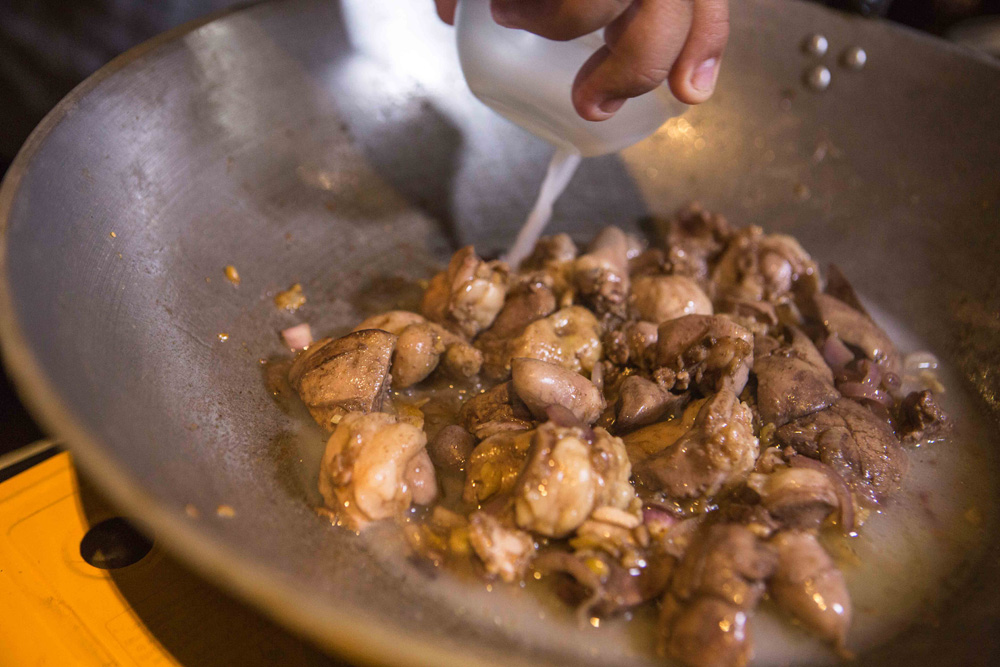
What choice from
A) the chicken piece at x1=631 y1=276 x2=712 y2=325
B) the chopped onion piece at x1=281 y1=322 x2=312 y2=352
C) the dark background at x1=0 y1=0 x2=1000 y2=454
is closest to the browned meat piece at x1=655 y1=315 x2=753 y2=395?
the chicken piece at x1=631 y1=276 x2=712 y2=325

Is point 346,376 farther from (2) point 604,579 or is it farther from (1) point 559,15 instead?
(1) point 559,15

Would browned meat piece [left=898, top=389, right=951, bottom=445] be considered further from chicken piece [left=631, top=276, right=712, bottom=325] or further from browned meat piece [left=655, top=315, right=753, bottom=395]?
chicken piece [left=631, top=276, right=712, bottom=325]

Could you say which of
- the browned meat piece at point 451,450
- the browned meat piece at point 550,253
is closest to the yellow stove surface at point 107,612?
the browned meat piece at point 451,450

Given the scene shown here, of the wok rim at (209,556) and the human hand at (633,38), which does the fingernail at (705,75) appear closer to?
the human hand at (633,38)

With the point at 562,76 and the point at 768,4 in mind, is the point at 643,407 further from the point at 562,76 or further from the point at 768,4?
the point at 768,4

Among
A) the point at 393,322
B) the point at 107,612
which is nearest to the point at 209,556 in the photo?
the point at 107,612

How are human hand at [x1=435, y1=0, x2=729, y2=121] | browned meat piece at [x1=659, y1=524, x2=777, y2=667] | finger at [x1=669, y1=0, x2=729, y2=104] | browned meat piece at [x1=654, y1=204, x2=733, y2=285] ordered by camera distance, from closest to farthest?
1. browned meat piece at [x1=659, y1=524, x2=777, y2=667]
2. human hand at [x1=435, y1=0, x2=729, y2=121]
3. finger at [x1=669, y1=0, x2=729, y2=104]
4. browned meat piece at [x1=654, y1=204, x2=733, y2=285]
